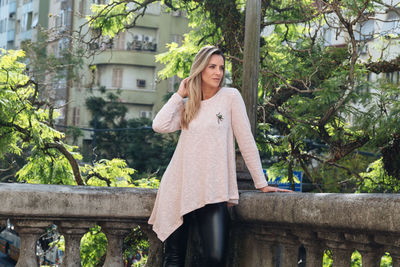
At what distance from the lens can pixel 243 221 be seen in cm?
488

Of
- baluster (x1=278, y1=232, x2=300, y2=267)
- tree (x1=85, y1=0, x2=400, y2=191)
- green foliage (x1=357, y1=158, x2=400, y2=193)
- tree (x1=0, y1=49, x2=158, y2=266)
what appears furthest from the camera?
tree (x1=0, y1=49, x2=158, y2=266)

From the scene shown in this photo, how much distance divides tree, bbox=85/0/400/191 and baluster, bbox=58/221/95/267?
6391 mm

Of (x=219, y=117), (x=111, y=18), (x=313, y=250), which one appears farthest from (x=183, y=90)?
(x=111, y=18)

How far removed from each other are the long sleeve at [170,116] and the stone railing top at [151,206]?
0.42 m

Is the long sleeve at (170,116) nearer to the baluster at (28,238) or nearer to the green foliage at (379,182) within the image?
the baluster at (28,238)

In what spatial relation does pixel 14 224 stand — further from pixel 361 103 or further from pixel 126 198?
pixel 361 103

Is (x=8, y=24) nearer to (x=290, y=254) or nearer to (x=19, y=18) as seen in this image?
(x=19, y=18)

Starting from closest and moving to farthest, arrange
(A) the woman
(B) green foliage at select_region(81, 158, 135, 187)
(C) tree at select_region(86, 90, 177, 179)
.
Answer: (A) the woman < (B) green foliage at select_region(81, 158, 135, 187) < (C) tree at select_region(86, 90, 177, 179)

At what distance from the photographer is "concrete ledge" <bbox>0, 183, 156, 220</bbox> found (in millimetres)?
4566

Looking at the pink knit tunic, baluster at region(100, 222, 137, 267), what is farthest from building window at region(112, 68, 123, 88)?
baluster at region(100, 222, 137, 267)

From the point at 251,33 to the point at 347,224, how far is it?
2.61 metres

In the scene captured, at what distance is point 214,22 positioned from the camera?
57.3 feet

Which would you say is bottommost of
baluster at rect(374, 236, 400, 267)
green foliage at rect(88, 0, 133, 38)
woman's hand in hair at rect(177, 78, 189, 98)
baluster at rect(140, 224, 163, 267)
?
baluster at rect(140, 224, 163, 267)

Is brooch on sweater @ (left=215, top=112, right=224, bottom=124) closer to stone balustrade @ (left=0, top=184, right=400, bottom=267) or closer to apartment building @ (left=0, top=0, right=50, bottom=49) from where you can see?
stone balustrade @ (left=0, top=184, right=400, bottom=267)
